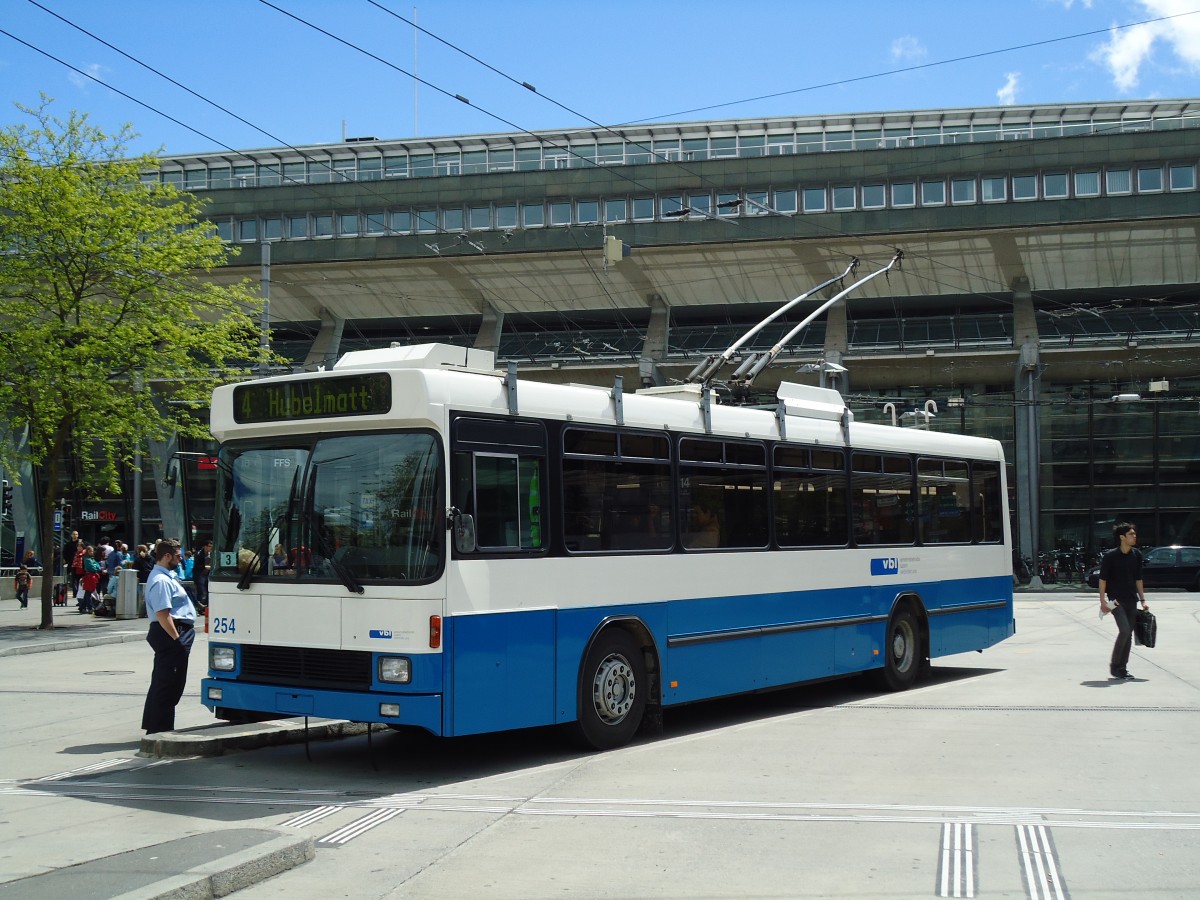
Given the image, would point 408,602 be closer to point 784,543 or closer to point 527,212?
point 784,543

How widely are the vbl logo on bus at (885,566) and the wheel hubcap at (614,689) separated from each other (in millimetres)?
4472

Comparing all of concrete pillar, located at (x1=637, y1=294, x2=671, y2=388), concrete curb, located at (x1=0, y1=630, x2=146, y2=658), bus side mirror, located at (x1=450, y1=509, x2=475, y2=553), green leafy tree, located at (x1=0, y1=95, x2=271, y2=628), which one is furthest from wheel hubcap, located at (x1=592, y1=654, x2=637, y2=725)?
concrete pillar, located at (x1=637, y1=294, x2=671, y2=388)

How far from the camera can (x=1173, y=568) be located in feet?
126

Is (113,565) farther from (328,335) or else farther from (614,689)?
(614,689)

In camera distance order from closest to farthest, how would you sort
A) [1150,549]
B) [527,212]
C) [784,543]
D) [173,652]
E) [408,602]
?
1. [408,602]
2. [173,652]
3. [784,543]
4. [1150,549]
5. [527,212]

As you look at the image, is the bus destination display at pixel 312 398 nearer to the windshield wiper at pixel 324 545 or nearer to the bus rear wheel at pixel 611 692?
the windshield wiper at pixel 324 545

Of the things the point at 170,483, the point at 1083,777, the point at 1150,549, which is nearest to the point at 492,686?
the point at 1083,777

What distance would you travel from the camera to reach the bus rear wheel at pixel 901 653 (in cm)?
1455

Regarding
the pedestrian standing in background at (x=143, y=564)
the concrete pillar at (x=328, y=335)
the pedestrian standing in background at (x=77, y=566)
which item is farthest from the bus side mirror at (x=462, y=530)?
the concrete pillar at (x=328, y=335)

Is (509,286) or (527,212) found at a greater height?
(527,212)

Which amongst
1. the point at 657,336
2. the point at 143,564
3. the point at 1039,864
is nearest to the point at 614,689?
the point at 1039,864

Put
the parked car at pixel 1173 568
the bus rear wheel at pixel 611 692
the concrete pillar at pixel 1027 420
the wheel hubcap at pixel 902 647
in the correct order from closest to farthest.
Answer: the bus rear wheel at pixel 611 692 < the wheel hubcap at pixel 902 647 < the parked car at pixel 1173 568 < the concrete pillar at pixel 1027 420

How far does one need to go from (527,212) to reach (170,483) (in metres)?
30.0

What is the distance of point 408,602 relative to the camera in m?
8.90
